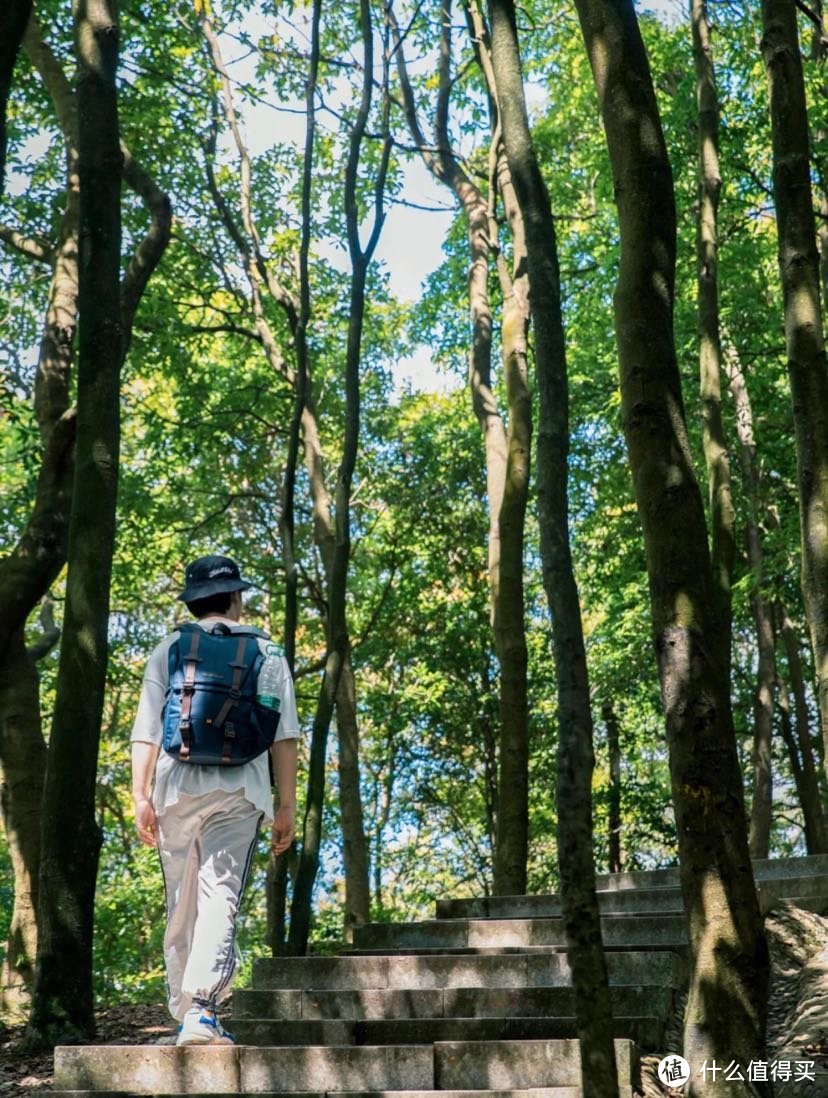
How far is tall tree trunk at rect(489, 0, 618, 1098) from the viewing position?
12.9 ft

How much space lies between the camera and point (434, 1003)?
6.35 metres

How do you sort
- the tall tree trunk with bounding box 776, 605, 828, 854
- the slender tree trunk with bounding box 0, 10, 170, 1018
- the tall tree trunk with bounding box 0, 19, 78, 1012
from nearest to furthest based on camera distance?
the tall tree trunk with bounding box 0, 19, 78, 1012 → the slender tree trunk with bounding box 0, 10, 170, 1018 → the tall tree trunk with bounding box 776, 605, 828, 854

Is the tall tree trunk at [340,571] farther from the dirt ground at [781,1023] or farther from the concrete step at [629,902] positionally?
the dirt ground at [781,1023]

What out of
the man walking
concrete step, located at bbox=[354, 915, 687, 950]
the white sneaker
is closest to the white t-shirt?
the man walking

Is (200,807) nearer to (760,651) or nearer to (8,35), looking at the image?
(8,35)

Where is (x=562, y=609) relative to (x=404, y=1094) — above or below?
above

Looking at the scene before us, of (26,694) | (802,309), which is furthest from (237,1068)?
(26,694)

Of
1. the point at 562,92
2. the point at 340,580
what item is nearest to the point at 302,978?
the point at 340,580

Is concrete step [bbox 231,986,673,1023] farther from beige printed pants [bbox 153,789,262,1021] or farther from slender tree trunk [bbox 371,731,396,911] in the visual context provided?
slender tree trunk [bbox 371,731,396,911]

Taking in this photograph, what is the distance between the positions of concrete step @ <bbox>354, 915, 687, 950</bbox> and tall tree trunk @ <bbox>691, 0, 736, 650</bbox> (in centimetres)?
518

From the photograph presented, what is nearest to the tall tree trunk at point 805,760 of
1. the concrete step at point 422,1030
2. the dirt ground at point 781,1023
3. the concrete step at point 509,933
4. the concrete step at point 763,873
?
A: the concrete step at point 763,873

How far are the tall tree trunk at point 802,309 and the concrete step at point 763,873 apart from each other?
108 inches

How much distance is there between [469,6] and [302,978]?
1126 centimetres

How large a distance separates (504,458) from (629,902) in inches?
247
